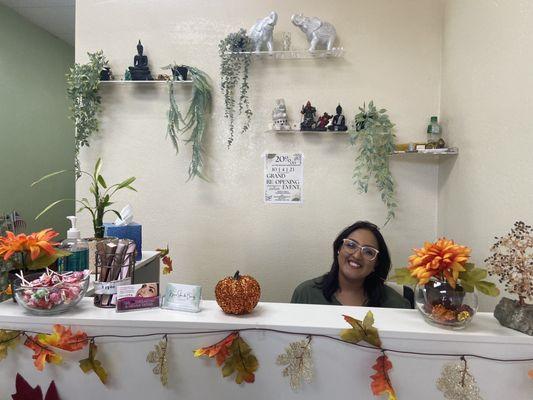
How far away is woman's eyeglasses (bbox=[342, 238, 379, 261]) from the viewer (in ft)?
4.75

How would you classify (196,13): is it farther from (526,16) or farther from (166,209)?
(526,16)

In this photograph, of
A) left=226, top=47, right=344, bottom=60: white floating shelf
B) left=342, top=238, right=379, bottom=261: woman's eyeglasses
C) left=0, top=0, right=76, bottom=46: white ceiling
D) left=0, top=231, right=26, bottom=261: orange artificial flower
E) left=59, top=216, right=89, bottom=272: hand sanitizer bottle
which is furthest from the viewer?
left=0, top=0, right=76, bottom=46: white ceiling

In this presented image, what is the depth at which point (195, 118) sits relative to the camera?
2.05 meters

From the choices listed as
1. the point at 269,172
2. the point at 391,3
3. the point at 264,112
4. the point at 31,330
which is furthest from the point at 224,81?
the point at 31,330

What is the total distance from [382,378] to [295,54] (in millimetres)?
1794

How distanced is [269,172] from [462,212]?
1.08 m

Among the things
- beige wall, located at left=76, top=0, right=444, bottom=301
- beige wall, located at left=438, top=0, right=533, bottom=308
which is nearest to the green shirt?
beige wall, located at left=438, top=0, right=533, bottom=308

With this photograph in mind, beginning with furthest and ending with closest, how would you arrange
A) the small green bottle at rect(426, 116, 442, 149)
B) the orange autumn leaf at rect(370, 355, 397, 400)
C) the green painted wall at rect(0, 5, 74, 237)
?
the green painted wall at rect(0, 5, 74, 237) → the small green bottle at rect(426, 116, 442, 149) → the orange autumn leaf at rect(370, 355, 397, 400)

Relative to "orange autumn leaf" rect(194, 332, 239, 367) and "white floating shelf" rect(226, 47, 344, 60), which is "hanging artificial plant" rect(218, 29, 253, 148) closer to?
"white floating shelf" rect(226, 47, 344, 60)

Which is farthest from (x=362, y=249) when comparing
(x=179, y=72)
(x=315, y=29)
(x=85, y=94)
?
(x=85, y=94)

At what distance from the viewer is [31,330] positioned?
824 millimetres

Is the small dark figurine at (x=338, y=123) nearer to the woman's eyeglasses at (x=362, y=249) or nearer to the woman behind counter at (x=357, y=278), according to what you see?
the woman behind counter at (x=357, y=278)

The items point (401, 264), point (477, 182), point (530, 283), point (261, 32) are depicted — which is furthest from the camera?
point (401, 264)

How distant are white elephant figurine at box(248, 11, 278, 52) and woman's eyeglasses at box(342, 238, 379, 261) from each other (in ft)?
3.98
